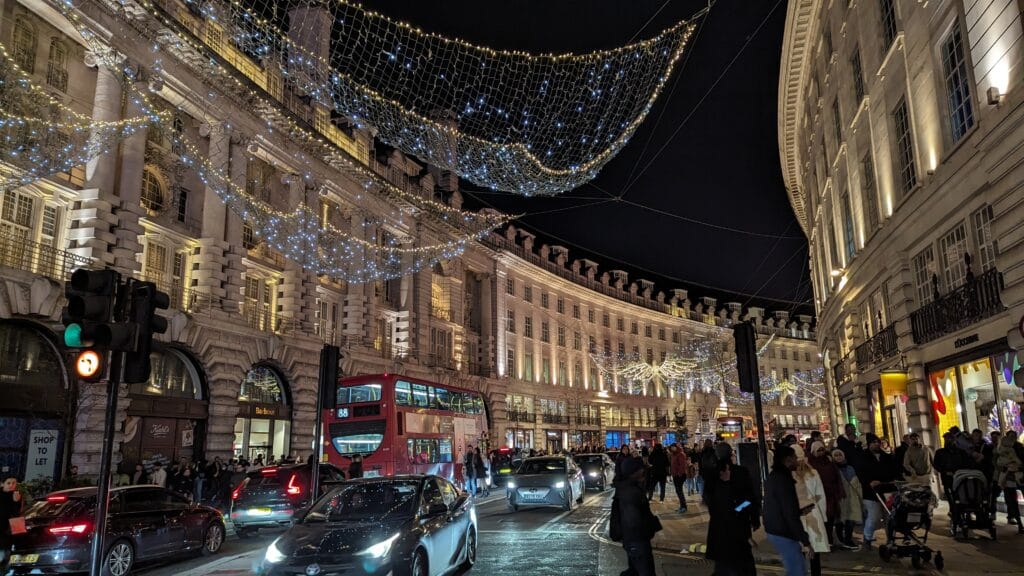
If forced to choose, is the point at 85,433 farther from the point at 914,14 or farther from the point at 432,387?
the point at 914,14

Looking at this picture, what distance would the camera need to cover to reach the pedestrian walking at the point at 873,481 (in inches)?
432

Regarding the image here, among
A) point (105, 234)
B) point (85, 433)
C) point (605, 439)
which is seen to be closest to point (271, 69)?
point (105, 234)

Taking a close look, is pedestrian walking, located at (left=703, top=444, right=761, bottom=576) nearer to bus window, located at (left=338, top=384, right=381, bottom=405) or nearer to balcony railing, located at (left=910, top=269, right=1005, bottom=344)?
balcony railing, located at (left=910, top=269, right=1005, bottom=344)

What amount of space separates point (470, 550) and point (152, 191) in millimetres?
19960

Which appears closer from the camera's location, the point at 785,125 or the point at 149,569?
the point at 149,569

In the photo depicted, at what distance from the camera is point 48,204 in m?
21.1

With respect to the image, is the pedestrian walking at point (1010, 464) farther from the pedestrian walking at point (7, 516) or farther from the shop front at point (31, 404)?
the shop front at point (31, 404)

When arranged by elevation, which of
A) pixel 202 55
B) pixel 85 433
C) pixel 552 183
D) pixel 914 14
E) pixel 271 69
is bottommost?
pixel 85 433

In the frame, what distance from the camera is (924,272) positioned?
16266 millimetres

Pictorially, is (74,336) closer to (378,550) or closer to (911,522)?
(378,550)

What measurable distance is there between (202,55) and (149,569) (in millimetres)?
18444

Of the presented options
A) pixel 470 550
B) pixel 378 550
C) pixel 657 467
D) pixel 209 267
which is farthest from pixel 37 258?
pixel 657 467

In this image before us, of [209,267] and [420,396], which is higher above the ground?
[209,267]

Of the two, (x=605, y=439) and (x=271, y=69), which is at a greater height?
(x=271, y=69)
